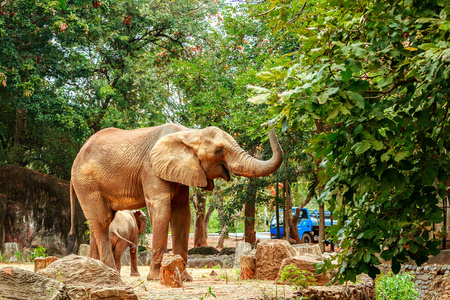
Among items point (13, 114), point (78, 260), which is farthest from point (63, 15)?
point (78, 260)

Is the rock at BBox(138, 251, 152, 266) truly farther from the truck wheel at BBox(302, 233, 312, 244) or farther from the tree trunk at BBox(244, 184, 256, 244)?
the truck wheel at BBox(302, 233, 312, 244)

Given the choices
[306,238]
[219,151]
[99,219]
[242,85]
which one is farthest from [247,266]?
[306,238]

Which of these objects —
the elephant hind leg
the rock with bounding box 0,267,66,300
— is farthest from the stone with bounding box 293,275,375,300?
the elephant hind leg

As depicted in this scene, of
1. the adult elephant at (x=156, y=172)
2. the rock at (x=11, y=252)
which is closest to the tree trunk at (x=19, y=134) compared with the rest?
the rock at (x=11, y=252)

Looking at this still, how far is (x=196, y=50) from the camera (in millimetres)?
17969

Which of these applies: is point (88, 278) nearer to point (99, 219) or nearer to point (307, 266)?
point (307, 266)

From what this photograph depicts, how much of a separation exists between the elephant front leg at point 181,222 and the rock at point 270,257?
1173mm

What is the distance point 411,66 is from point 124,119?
13.2 meters

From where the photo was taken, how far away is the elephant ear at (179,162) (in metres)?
7.95

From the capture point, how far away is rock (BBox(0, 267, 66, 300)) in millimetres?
3514

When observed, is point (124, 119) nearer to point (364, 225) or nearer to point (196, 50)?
point (196, 50)

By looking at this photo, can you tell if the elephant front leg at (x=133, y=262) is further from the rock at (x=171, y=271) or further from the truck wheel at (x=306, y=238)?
the truck wheel at (x=306, y=238)

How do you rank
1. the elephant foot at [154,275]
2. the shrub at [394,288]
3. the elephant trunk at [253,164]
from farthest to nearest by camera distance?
the shrub at [394,288] < the elephant foot at [154,275] < the elephant trunk at [253,164]

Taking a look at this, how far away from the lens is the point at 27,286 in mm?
3646
